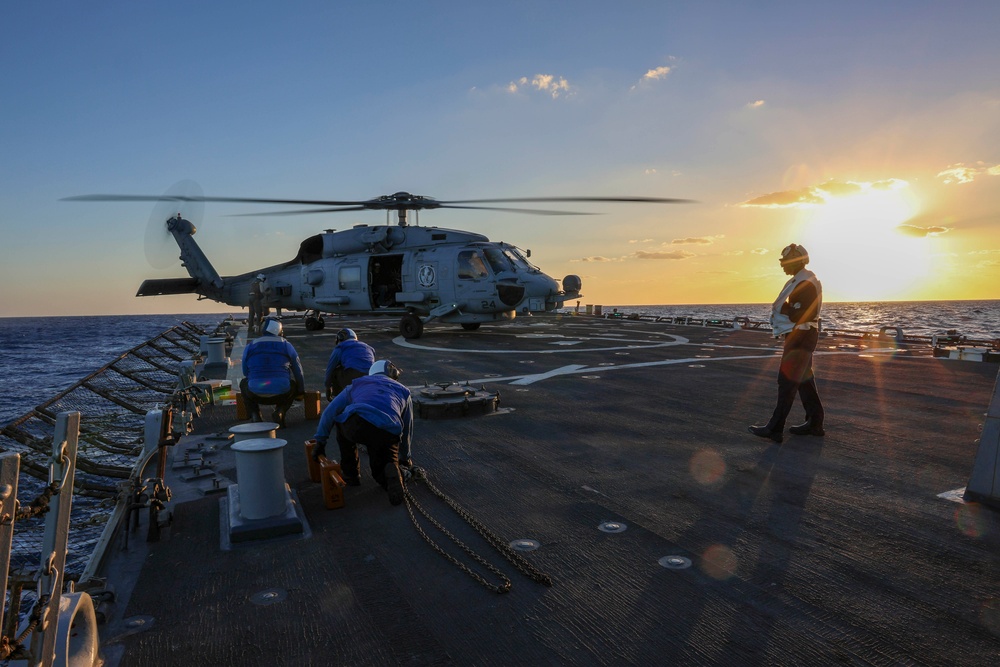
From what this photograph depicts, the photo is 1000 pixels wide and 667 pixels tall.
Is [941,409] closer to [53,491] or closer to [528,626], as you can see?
[528,626]

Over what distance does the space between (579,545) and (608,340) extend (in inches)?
702

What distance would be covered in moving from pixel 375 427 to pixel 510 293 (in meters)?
15.3

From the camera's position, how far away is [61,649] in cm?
255

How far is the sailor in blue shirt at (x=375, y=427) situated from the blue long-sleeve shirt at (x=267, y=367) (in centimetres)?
267

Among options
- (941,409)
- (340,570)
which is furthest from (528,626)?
(941,409)

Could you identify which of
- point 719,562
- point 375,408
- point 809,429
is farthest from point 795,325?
point 375,408

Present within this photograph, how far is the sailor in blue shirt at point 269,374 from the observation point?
8164mm

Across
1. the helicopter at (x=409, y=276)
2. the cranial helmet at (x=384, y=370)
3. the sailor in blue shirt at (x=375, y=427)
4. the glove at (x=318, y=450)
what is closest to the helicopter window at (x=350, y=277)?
the helicopter at (x=409, y=276)

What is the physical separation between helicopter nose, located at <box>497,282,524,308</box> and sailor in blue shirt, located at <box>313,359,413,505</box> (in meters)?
14.6

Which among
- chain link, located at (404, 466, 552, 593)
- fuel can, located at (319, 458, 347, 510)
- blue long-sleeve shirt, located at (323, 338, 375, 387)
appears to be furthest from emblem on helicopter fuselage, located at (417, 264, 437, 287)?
fuel can, located at (319, 458, 347, 510)

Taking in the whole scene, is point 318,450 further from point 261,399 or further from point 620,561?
point 620,561

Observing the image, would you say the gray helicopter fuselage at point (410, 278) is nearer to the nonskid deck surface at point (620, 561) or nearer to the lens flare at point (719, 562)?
the nonskid deck surface at point (620, 561)

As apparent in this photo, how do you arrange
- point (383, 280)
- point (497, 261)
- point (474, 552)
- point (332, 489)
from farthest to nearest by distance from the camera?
1. point (383, 280)
2. point (497, 261)
3. point (332, 489)
4. point (474, 552)

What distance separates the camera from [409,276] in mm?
22359
